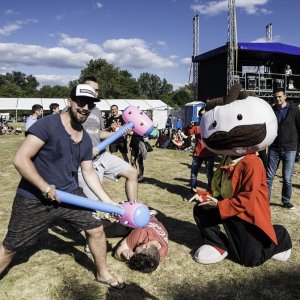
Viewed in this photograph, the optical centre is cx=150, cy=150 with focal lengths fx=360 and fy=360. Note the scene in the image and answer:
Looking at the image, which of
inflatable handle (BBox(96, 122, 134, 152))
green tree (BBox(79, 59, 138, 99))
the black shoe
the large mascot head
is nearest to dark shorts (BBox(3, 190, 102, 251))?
inflatable handle (BBox(96, 122, 134, 152))

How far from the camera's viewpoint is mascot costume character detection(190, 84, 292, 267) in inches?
149

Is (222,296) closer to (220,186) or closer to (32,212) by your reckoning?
(220,186)

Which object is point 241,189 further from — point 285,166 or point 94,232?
point 285,166

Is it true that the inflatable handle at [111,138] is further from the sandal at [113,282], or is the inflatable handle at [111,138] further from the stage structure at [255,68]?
the stage structure at [255,68]

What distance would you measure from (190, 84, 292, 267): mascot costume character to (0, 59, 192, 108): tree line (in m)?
23.9

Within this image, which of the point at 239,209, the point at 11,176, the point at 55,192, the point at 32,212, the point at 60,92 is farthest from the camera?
the point at 60,92

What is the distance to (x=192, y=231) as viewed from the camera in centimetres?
519

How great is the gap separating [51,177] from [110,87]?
6066cm

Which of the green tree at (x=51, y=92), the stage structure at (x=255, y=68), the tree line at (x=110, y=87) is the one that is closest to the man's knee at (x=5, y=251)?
the stage structure at (x=255, y=68)

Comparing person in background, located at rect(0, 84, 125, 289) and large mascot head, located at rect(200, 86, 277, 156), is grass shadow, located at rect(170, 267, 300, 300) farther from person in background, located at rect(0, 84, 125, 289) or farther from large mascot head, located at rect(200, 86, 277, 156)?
large mascot head, located at rect(200, 86, 277, 156)

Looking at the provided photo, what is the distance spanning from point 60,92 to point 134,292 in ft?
281

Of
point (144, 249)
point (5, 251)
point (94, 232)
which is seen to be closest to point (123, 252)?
point (144, 249)

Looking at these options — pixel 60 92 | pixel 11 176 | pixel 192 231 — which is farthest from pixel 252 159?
pixel 60 92

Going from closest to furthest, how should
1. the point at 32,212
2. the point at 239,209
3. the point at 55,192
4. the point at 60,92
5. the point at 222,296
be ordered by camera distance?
1. the point at 55,192
2. the point at 32,212
3. the point at 222,296
4. the point at 239,209
5. the point at 60,92
